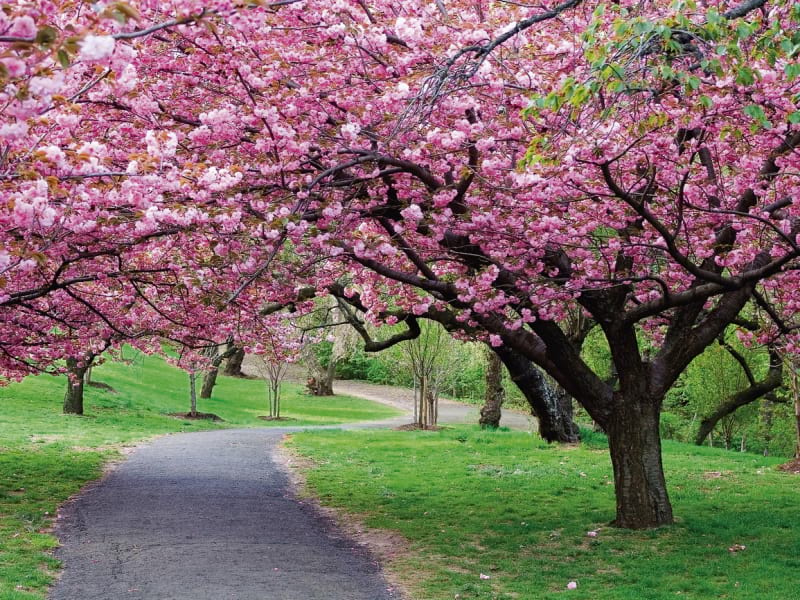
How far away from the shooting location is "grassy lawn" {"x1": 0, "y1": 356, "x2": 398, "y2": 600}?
8898 millimetres

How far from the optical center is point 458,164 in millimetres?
8336

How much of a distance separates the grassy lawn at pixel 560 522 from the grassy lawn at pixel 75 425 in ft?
13.5

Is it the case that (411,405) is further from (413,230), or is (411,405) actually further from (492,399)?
(413,230)

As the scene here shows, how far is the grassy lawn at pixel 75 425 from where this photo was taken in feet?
29.2

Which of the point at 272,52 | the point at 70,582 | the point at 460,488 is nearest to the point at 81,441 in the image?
the point at 460,488

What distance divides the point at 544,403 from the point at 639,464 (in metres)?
8.80

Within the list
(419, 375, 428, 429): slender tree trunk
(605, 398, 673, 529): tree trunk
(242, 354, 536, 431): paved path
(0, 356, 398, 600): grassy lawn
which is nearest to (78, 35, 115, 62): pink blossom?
(0, 356, 398, 600): grassy lawn

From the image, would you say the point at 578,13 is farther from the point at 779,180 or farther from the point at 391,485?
the point at 391,485

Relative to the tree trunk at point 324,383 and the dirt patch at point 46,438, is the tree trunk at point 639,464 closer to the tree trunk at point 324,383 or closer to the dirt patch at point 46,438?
the dirt patch at point 46,438

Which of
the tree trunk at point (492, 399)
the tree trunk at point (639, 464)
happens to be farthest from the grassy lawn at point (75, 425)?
the tree trunk at point (492, 399)

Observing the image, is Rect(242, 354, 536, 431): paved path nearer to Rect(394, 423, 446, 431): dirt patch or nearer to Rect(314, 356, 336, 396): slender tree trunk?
Rect(314, 356, 336, 396): slender tree trunk

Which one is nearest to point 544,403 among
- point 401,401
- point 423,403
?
point 423,403

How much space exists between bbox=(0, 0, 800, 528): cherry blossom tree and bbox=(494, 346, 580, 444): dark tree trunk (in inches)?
219

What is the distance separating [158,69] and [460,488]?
896 cm
